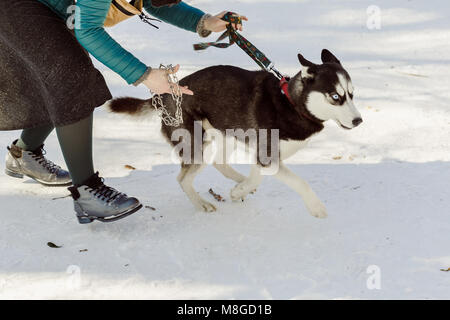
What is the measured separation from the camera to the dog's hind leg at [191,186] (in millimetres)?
3469

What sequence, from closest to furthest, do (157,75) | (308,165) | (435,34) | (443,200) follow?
(157,75) → (443,200) → (308,165) → (435,34)

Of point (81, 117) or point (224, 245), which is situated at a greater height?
point (81, 117)

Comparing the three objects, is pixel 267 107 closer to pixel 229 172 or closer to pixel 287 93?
pixel 287 93

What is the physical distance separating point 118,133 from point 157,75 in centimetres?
206

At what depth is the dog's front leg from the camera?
10.5 feet

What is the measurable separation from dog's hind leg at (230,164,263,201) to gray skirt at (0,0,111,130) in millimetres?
980

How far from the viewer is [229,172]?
3.77 meters

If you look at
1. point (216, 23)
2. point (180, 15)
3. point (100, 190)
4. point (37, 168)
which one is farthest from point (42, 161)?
point (216, 23)

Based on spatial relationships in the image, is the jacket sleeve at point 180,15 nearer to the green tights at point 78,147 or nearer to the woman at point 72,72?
the woman at point 72,72

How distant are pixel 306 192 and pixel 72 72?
1.39 metres

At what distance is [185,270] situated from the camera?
9.12ft

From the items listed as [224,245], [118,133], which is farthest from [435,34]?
[224,245]
